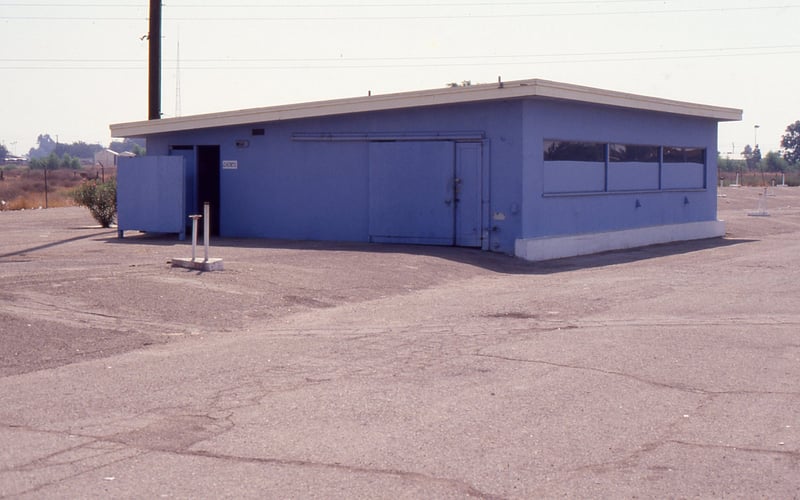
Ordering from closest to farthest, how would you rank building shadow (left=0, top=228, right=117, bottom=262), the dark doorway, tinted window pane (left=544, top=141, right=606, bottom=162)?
building shadow (left=0, top=228, right=117, bottom=262)
tinted window pane (left=544, top=141, right=606, bottom=162)
the dark doorway

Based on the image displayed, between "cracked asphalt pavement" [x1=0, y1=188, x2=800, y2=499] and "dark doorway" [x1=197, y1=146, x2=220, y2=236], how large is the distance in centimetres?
768

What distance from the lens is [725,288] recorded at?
16.4 meters

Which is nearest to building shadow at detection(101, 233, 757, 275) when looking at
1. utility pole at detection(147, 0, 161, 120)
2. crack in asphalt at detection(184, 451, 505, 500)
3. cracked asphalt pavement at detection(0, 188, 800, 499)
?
cracked asphalt pavement at detection(0, 188, 800, 499)

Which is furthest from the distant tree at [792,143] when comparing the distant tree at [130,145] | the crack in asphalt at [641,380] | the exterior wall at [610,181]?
the crack in asphalt at [641,380]

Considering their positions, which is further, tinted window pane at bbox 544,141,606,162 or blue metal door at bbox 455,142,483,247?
tinted window pane at bbox 544,141,606,162

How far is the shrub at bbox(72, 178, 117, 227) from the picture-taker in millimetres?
29062

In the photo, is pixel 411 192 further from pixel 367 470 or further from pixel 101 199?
pixel 367 470

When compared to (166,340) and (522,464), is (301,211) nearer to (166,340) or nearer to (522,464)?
(166,340)

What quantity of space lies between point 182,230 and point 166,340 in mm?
12353

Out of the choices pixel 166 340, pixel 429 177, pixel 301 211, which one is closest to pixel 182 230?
pixel 301 211

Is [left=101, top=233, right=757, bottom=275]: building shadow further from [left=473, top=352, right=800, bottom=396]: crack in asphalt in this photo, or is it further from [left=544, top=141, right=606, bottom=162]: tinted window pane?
[left=473, top=352, right=800, bottom=396]: crack in asphalt

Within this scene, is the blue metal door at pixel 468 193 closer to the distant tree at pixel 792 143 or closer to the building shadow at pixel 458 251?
the building shadow at pixel 458 251

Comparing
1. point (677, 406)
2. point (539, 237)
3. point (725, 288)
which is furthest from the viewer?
point (539, 237)

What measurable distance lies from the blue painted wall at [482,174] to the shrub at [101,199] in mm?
3467
